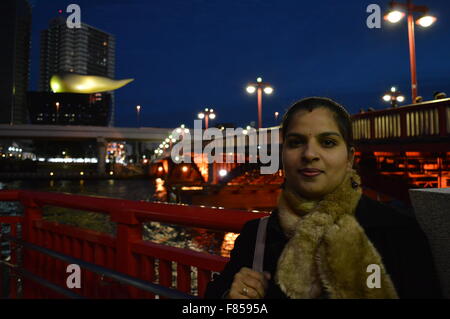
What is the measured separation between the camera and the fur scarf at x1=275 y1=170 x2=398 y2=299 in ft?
4.53

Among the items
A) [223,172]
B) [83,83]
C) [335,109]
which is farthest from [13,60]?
[335,109]

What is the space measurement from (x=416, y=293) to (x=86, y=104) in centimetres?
15175

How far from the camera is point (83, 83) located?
125000mm

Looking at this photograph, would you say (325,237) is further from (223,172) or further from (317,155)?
(223,172)

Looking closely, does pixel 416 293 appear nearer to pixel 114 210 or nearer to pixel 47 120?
pixel 114 210

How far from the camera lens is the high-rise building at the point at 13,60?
165 metres

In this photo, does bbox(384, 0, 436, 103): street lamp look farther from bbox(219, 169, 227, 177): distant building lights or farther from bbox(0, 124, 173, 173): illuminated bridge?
bbox(0, 124, 173, 173): illuminated bridge

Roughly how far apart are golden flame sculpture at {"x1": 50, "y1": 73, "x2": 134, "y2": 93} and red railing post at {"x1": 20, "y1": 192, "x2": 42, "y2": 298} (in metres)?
127

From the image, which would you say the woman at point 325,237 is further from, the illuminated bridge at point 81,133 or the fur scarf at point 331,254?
the illuminated bridge at point 81,133

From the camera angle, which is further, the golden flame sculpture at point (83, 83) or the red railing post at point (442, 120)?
the golden flame sculpture at point (83, 83)

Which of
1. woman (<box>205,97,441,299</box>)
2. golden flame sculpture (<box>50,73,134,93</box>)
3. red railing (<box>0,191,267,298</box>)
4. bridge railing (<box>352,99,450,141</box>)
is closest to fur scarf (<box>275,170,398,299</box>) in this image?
woman (<box>205,97,441,299</box>)

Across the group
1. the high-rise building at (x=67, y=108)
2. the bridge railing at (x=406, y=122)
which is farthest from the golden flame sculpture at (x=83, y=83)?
the bridge railing at (x=406, y=122)

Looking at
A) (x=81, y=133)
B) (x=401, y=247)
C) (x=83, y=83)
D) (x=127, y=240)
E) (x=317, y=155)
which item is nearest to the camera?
(x=401, y=247)

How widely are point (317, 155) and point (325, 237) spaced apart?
17.1 inches
